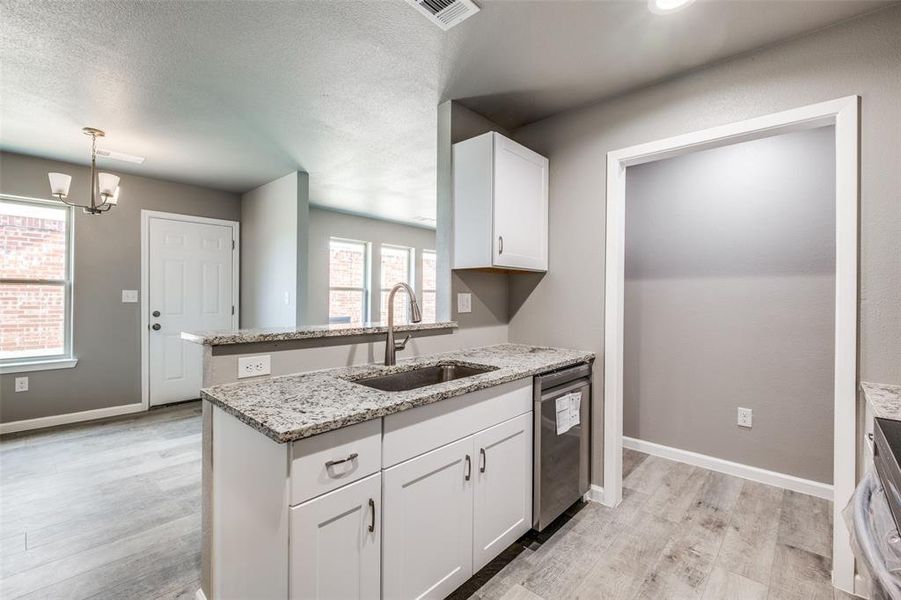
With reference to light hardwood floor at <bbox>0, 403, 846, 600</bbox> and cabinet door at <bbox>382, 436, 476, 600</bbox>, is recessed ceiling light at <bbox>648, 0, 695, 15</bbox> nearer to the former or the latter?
cabinet door at <bbox>382, 436, 476, 600</bbox>

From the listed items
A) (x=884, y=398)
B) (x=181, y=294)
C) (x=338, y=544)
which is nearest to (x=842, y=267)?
(x=884, y=398)

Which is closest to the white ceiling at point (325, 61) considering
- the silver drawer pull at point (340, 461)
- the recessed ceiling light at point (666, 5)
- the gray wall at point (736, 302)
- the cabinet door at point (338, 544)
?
the recessed ceiling light at point (666, 5)

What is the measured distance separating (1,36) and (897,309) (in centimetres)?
411

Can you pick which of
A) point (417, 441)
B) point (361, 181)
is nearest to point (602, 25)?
point (417, 441)

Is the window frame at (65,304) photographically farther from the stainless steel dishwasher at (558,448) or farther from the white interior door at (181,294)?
the stainless steel dishwasher at (558,448)

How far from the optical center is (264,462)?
1.17 metres

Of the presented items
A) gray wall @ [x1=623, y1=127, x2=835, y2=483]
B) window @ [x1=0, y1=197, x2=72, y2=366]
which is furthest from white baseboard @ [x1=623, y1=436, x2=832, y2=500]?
window @ [x1=0, y1=197, x2=72, y2=366]

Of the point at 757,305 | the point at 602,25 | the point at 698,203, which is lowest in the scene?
the point at 757,305

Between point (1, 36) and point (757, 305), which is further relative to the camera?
point (757, 305)

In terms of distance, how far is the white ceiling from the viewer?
1712 mm

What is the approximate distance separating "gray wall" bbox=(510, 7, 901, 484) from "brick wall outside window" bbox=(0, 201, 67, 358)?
4.21m

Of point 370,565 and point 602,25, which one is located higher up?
point 602,25

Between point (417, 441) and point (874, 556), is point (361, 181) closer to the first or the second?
point (417, 441)

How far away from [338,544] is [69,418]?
4166 millimetres
